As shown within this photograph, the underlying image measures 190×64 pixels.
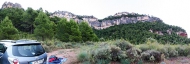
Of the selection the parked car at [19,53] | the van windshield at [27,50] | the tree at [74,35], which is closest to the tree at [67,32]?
the tree at [74,35]

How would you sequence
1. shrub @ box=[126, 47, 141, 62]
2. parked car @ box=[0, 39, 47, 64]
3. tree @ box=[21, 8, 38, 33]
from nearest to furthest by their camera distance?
parked car @ box=[0, 39, 47, 64] < shrub @ box=[126, 47, 141, 62] < tree @ box=[21, 8, 38, 33]

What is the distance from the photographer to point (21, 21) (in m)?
53.1

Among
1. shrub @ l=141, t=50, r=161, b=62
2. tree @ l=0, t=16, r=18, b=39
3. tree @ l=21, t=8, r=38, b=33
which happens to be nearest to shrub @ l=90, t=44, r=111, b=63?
shrub @ l=141, t=50, r=161, b=62

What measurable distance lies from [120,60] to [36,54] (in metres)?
3.47

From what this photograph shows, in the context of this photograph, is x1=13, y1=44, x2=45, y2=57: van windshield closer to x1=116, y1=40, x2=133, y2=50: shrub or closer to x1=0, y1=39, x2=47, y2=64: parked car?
x1=0, y1=39, x2=47, y2=64: parked car

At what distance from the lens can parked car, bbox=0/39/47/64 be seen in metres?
6.73

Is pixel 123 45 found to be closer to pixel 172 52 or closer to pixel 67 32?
pixel 172 52

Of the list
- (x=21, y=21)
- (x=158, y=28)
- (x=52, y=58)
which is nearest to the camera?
(x=52, y=58)

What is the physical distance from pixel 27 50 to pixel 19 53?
0.37 m

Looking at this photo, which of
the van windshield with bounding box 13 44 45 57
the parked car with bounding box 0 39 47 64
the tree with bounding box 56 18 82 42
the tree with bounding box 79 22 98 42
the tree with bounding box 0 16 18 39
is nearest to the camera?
the parked car with bounding box 0 39 47 64

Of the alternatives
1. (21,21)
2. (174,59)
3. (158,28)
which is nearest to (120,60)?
(174,59)

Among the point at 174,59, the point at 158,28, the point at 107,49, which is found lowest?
the point at 158,28

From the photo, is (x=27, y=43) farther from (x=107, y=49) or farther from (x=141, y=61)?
(x=141, y=61)

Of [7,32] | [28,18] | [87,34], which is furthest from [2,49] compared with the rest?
[28,18]
